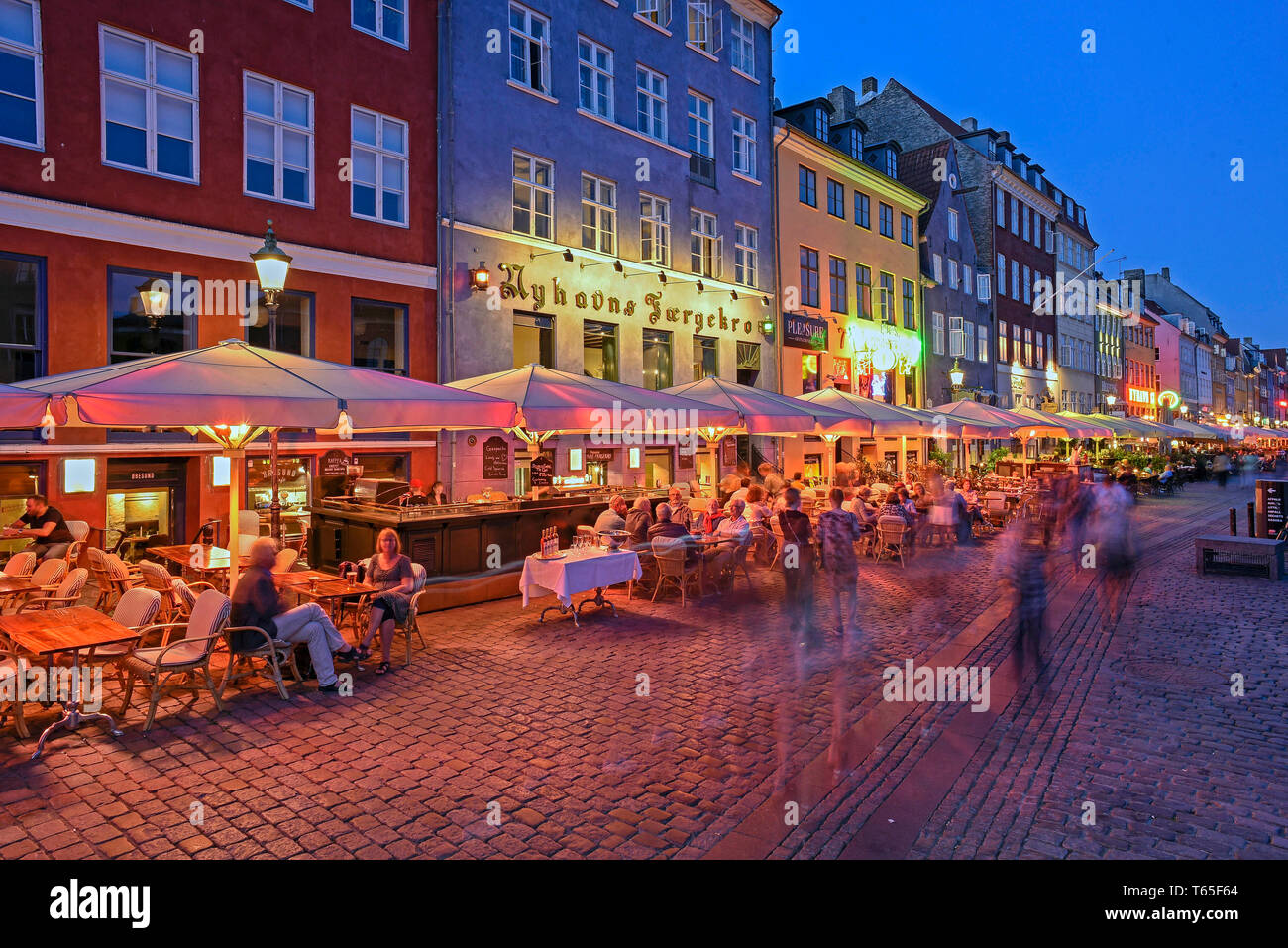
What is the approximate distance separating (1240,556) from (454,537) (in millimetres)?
13548

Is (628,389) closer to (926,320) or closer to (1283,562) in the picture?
(1283,562)

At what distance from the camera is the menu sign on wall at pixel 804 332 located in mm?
26516

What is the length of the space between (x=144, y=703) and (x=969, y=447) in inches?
1545

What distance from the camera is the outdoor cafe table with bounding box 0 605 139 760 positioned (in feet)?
19.1

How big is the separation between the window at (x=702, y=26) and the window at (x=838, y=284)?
29.4 ft

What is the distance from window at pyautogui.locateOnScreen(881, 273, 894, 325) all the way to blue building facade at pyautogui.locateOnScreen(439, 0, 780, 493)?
848 centimetres

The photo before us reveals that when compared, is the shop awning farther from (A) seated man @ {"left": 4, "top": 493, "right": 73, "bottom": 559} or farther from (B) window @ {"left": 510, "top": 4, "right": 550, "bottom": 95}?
(A) seated man @ {"left": 4, "top": 493, "right": 73, "bottom": 559}

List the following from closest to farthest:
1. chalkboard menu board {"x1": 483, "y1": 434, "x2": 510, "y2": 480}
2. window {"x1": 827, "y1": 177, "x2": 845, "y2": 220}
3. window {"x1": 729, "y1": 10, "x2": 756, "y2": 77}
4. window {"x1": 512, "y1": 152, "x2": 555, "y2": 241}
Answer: chalkboard menu board {"x1": 483, "y1": 434, "x2": 510, "y2": 480} → window {"x1": 512, "y1": 152, "x2": 555, "y2": 241} → window {"x1": 729, "y1": 10, "x2": 756, "y2": 77} → window {"x1": 827, "y1": 177, "x2": 845, "y2": 220}

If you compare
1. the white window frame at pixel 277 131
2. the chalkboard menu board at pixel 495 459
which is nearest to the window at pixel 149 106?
the white window frame at pixel 277 131

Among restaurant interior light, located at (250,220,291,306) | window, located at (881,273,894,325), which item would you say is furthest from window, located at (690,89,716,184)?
restaurant interior light, located at (250,220,291,306)

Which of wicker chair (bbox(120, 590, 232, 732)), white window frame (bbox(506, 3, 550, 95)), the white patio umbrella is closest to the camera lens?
wicker chair (bbox(120, 590, 232, 732))

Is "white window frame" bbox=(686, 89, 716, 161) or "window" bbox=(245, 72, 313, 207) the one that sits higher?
"white window frame" bbox=(686, 89, 716, 161)

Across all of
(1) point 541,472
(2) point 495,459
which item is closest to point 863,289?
(2) point 495,459

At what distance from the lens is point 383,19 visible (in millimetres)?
15836
